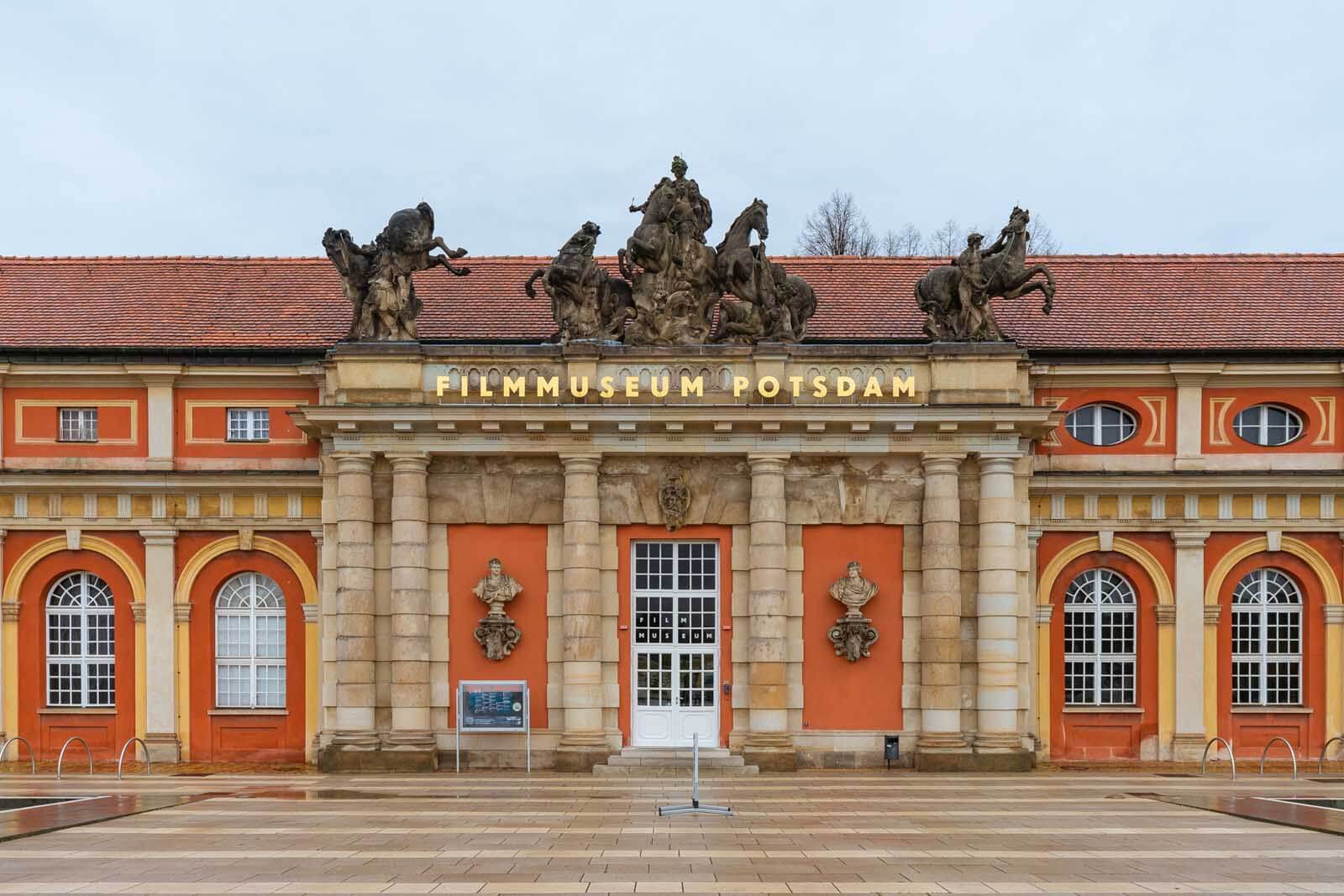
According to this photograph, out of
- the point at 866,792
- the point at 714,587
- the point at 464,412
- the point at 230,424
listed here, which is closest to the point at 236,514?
the point at 230,424

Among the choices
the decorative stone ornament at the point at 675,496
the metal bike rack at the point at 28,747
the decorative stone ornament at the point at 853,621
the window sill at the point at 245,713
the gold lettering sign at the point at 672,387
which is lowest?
the metal bike rack at the point at 28,747

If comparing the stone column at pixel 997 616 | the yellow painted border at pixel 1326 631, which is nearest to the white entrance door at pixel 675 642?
the stone column at pixel 997 616

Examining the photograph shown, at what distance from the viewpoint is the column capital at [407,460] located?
95.0ft

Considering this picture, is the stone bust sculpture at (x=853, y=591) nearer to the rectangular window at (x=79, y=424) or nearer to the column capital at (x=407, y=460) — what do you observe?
the column capital at (x=407, y=460)

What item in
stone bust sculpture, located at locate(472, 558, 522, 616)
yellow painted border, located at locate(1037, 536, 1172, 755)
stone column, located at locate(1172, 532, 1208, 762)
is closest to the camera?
stone bust sculpture, located at locate(472, 558, 522, 616)

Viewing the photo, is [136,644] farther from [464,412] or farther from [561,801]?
[561,801]

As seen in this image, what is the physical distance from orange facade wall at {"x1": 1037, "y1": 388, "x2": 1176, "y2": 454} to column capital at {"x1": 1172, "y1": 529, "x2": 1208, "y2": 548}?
1.75 meters

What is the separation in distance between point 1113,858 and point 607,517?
14112mm

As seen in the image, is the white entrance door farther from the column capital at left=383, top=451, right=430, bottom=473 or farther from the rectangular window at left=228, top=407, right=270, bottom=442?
the rectangular window at left=228, top=407, right=270, bottom=442

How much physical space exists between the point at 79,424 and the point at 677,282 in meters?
13.7

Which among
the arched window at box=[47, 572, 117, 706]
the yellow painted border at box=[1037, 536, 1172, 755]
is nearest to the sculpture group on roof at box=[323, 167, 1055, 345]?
the yellow painted border at box=[1037, 536, 1172, 755]

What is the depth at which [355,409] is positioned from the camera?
28.6 meters

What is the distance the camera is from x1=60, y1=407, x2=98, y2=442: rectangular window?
31.6 m

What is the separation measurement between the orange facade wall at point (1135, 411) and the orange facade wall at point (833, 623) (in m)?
4.60
